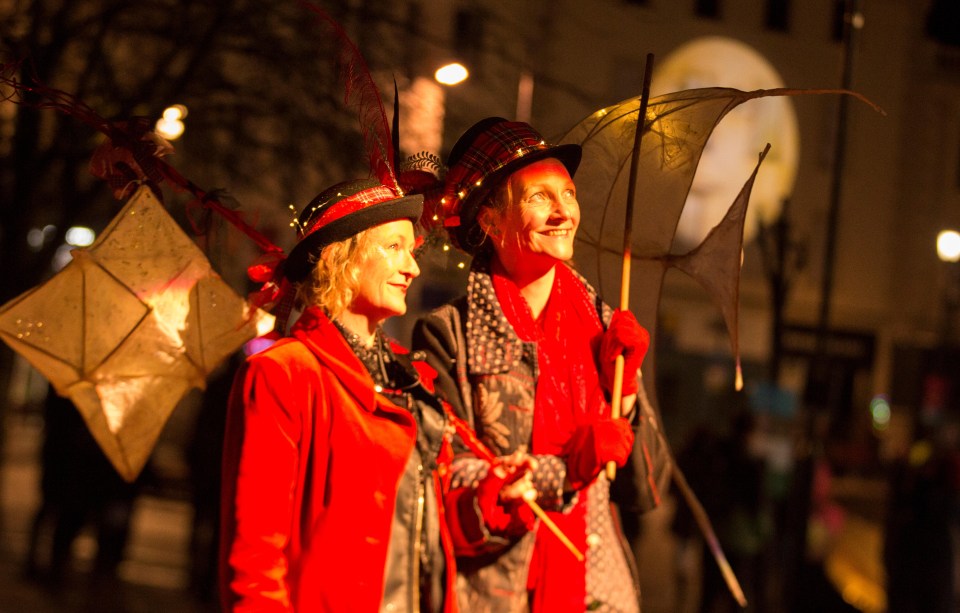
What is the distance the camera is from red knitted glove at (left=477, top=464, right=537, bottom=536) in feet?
10.5

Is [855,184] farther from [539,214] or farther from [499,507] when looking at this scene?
[499,507]

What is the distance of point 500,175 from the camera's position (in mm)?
3520

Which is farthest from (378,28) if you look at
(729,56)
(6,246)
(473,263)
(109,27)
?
(729,56)

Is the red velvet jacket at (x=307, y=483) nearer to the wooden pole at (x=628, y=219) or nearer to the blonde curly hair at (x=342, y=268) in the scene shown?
the blonde curly hair at (x=342, y=268)

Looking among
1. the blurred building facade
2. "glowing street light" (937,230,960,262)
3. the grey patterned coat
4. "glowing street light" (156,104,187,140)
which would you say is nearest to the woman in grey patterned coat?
the grey patterned coat

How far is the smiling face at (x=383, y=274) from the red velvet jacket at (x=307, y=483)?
0.20 m

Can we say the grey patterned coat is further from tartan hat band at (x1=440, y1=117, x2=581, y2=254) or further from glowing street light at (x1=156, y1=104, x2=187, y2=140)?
glowing street light at (x1=156, y1=104, x2=187, y2=140)

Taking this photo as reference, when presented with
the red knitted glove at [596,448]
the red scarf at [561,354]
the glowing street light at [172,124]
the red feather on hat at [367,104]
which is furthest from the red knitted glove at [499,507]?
the glowing street light at [172,124]

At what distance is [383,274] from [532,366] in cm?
55

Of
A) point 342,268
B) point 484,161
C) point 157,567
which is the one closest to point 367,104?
point 484,161

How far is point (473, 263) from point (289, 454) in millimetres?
998

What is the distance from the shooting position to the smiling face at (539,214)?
11.5ft

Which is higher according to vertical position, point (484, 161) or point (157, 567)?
point (484, 161)

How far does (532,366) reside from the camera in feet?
11.6
